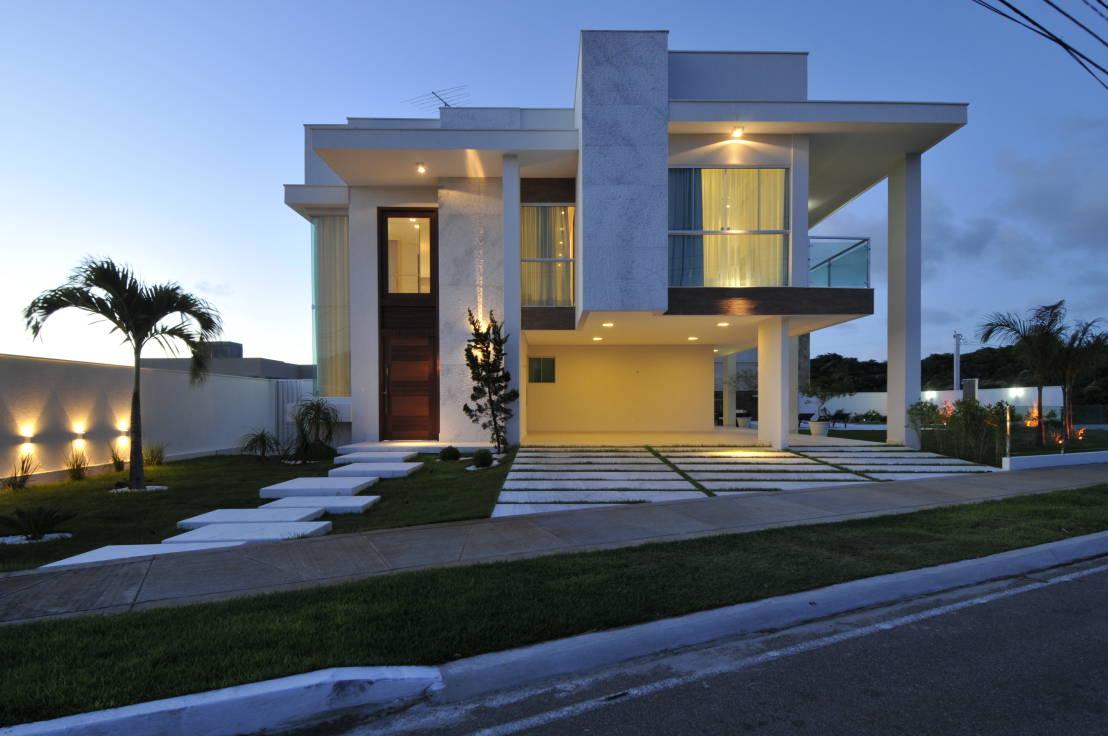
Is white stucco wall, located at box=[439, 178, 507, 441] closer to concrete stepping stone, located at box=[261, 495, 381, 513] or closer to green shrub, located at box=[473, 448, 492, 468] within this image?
green shrub, located at box=[473, 448, 492, 468]

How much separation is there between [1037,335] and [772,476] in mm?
10845

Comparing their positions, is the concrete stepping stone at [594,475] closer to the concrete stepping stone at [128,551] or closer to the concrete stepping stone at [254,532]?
the concrete stepping stone at [254,532]

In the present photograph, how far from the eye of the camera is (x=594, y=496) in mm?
9109

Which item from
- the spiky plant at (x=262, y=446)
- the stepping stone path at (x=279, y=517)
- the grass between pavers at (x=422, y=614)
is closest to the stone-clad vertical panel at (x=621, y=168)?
the stepping stone path at (x=279, y=517)

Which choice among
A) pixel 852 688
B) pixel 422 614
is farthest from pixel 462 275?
pixel 852 688

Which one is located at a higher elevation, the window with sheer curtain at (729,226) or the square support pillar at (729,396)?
the window with sheer curtain at (729,226)

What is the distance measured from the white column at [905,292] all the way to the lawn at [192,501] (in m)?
10.3

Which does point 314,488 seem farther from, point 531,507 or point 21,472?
point 21,472

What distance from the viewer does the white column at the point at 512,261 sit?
14953 millimetres

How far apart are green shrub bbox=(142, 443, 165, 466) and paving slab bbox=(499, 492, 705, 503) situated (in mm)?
8513

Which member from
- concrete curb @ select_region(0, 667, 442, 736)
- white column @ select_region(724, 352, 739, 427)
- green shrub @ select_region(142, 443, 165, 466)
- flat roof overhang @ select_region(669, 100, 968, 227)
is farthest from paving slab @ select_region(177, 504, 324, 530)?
white column @ select_region(724, 352, 739, 427)

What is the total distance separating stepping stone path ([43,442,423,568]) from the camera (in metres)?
6.09

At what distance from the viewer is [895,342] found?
15.9 metres

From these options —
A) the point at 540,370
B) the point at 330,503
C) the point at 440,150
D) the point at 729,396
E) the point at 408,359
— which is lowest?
the point at 330,503
